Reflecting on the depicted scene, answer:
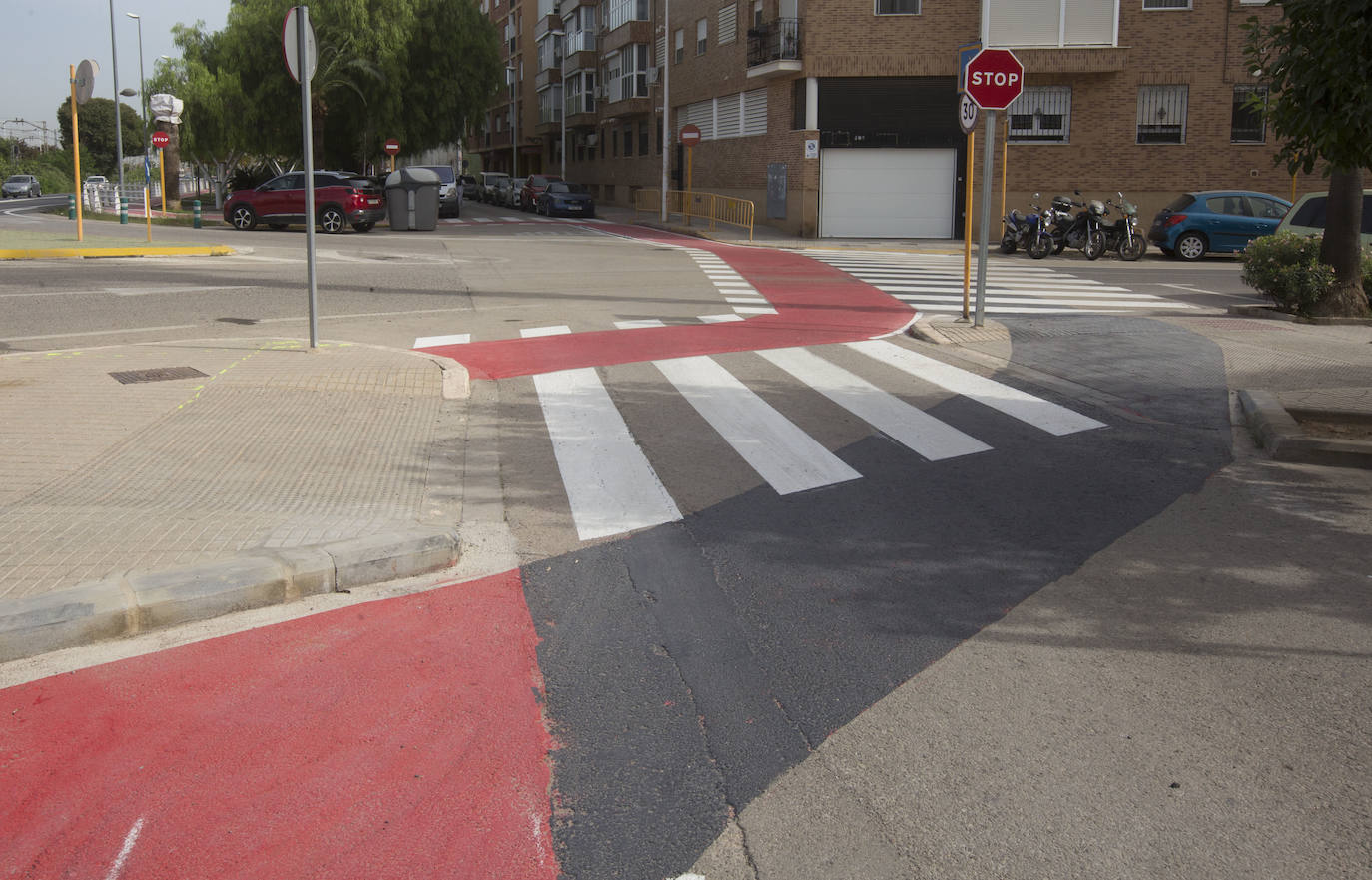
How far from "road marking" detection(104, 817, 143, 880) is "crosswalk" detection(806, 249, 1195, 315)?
1406 centimetres

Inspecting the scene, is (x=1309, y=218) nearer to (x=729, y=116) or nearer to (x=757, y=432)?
(x=757, y=432)

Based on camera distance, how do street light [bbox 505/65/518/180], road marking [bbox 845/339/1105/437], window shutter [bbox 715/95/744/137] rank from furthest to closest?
street light [bbox 505/65/518/180] → window shutter [bbox 715/95/744/137] → road marking [bbox 845/339/1105/437]

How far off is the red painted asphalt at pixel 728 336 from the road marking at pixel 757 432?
1092 mm

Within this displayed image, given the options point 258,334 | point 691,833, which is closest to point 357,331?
point 258,334

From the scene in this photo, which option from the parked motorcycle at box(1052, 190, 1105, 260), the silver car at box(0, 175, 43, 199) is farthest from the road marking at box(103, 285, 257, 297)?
the silver car at box(0, 175, 43, 199)

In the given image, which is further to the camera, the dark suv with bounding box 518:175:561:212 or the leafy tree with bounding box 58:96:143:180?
the leafy tree with bounding box 58:96:143:180

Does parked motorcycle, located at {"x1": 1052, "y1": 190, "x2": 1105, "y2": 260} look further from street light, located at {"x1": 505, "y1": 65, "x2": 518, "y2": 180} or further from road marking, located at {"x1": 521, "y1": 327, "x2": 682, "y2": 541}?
street light, located at {"x1": 505, "y1": 65, "x2": 518, "y2": 180}

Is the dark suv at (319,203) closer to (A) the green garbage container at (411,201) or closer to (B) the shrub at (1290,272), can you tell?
(A) the green garbage container at (411,201)

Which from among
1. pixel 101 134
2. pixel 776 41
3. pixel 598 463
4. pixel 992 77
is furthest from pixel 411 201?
pixel 101 134

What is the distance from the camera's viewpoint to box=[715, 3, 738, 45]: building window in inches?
1587

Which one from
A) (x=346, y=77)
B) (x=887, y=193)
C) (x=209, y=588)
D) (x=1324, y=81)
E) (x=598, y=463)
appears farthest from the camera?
(x=346, y=77)

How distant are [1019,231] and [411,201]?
16.4m

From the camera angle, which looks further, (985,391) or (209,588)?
(985,391)

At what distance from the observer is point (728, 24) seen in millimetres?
40938
